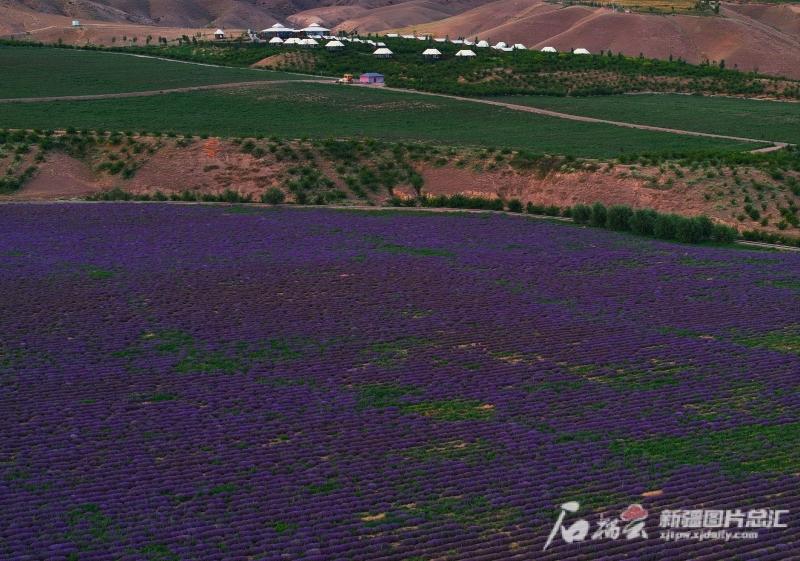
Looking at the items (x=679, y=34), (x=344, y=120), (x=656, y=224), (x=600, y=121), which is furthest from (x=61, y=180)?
(x=679, y=34)

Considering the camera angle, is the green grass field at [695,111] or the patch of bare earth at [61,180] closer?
the patch of bare earth at [61,180]

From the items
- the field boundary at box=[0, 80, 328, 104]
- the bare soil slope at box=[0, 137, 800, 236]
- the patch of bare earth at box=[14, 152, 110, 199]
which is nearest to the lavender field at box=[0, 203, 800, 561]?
the bare soil slope at box=[0, 137, 800, 236]

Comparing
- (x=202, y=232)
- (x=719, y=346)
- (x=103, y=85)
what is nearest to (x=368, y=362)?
(x=719, y=346)

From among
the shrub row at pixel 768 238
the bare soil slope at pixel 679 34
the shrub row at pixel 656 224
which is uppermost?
the bare soil slope at pixel 679 34

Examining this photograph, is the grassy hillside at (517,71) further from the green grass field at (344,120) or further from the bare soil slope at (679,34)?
the bare soil slope at (679,34)

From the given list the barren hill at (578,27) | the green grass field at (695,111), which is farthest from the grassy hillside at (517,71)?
the barren hill at (578,27)

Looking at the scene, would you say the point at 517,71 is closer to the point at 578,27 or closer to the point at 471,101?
the point at 471,101
